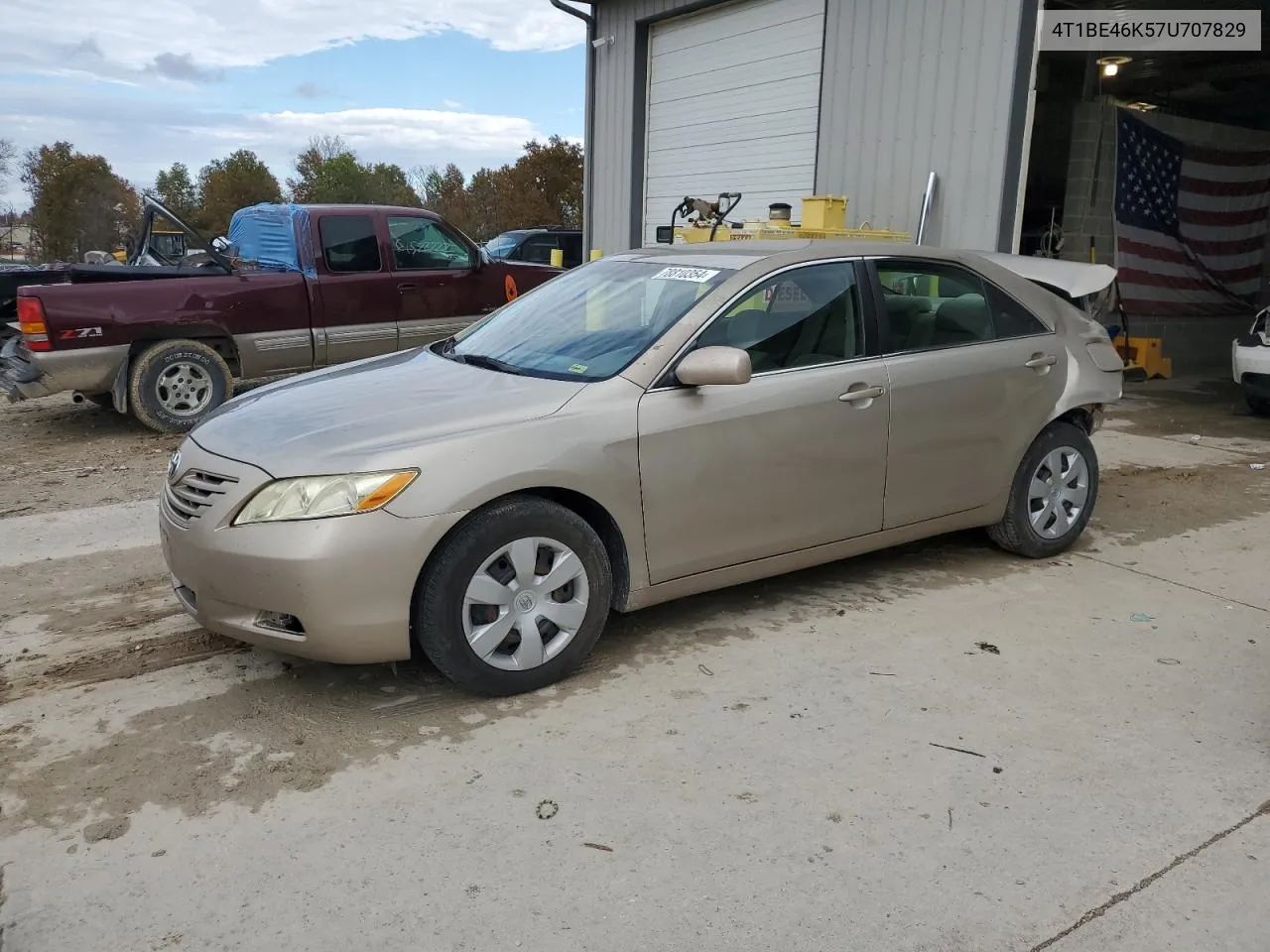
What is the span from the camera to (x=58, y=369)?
7.61 metres

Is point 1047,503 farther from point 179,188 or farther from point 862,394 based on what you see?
point 179,188

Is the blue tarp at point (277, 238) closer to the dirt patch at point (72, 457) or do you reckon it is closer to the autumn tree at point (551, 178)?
the dirt patch at point (72, 457)

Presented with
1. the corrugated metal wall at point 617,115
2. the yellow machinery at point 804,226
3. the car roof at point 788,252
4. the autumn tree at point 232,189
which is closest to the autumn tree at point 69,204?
the autumn tree at point 232,189

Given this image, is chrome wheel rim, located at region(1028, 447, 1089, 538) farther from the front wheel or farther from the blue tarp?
the blue tarp

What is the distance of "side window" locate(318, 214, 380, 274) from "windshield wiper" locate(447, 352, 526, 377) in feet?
17.1

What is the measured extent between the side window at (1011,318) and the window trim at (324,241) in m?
6.15

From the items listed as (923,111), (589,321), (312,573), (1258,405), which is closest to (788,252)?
(589,321)

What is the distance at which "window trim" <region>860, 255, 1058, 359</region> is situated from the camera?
436 centimetres

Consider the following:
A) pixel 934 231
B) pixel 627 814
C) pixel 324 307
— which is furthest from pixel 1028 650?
pixel 324 307

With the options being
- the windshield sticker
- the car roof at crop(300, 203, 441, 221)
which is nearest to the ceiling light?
the car roof at crop(300, 203, 441, 221)

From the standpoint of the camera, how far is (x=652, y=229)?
42.1 ft

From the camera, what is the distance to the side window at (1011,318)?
4797 millimetres

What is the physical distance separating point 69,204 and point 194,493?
182 ft

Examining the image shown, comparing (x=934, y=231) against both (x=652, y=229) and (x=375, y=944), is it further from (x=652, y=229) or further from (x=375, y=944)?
(x=375, y=944)
